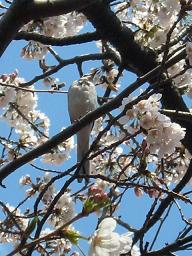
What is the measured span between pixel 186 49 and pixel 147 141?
42 cm

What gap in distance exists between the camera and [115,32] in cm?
415

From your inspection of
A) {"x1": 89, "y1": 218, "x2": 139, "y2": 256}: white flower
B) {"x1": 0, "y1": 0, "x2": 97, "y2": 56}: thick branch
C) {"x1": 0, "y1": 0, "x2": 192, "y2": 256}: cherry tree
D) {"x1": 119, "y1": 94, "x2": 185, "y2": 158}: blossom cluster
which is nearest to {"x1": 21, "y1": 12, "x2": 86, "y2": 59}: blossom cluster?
{"x1": 0, "y1": 0, "x2": 192, "y2": 256}: cherry tree

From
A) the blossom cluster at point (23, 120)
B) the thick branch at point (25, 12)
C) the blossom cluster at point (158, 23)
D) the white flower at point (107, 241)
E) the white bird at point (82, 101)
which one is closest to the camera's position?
the white flower at point (107, 241)

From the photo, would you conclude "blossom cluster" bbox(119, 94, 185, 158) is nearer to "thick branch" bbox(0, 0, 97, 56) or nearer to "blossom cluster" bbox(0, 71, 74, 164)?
"thick branch" bbox(0, 0, 97, 56)

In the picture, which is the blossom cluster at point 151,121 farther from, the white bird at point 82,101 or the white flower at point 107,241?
the white bird at point 82,101

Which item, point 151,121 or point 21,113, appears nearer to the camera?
point 151,121

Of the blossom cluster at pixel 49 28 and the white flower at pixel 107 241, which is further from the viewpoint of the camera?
the blossom cluster at pixel 49 28

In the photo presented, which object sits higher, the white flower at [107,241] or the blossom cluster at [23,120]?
the blossom cluster at [23,120]

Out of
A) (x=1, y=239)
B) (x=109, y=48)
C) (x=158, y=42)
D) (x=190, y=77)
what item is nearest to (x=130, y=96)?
(x=190, y=77)

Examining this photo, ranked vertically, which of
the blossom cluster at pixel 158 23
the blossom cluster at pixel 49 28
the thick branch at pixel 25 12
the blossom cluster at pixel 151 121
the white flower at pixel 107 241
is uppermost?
the blossom cluster at pixel 49 28

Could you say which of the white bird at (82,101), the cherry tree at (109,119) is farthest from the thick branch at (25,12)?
the white bird at (82,101)

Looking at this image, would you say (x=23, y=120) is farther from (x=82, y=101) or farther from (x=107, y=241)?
(x=107, y=241)

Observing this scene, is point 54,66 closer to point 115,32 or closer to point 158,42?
point 115,32

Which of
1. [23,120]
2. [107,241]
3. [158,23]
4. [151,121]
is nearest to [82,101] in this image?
[23,120]
